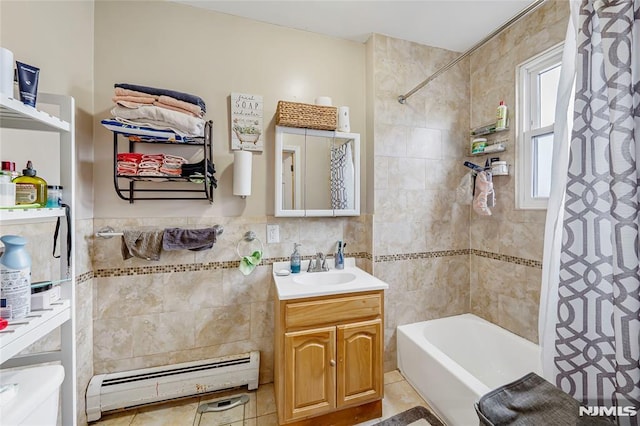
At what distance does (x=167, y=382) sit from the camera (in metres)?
1.60

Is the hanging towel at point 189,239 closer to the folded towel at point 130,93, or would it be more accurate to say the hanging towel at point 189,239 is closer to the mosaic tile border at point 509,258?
the folded towel at point 130,93

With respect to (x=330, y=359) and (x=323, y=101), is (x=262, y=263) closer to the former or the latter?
(x=330, y=359)

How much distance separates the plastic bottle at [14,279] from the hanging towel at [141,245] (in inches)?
30.3

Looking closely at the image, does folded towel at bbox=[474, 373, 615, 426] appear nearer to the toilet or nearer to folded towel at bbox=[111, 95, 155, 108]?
the toilet

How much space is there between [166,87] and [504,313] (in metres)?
2.92

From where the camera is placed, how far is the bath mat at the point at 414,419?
155 cm

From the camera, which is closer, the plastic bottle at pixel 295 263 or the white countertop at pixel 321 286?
the white countertop at pixel 321 286

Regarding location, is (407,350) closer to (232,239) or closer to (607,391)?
(607,391)

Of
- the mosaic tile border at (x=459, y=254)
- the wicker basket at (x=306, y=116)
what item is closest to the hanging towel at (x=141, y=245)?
the wicker basket at (x=306, y=116)

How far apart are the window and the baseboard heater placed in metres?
2.26

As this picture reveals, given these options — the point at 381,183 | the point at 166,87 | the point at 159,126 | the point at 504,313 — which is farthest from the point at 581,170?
the point at 166,87

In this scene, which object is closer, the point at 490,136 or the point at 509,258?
the point at 509,258

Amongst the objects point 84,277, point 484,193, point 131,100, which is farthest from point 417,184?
point 84,277

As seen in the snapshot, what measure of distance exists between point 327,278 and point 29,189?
1.52 metres
